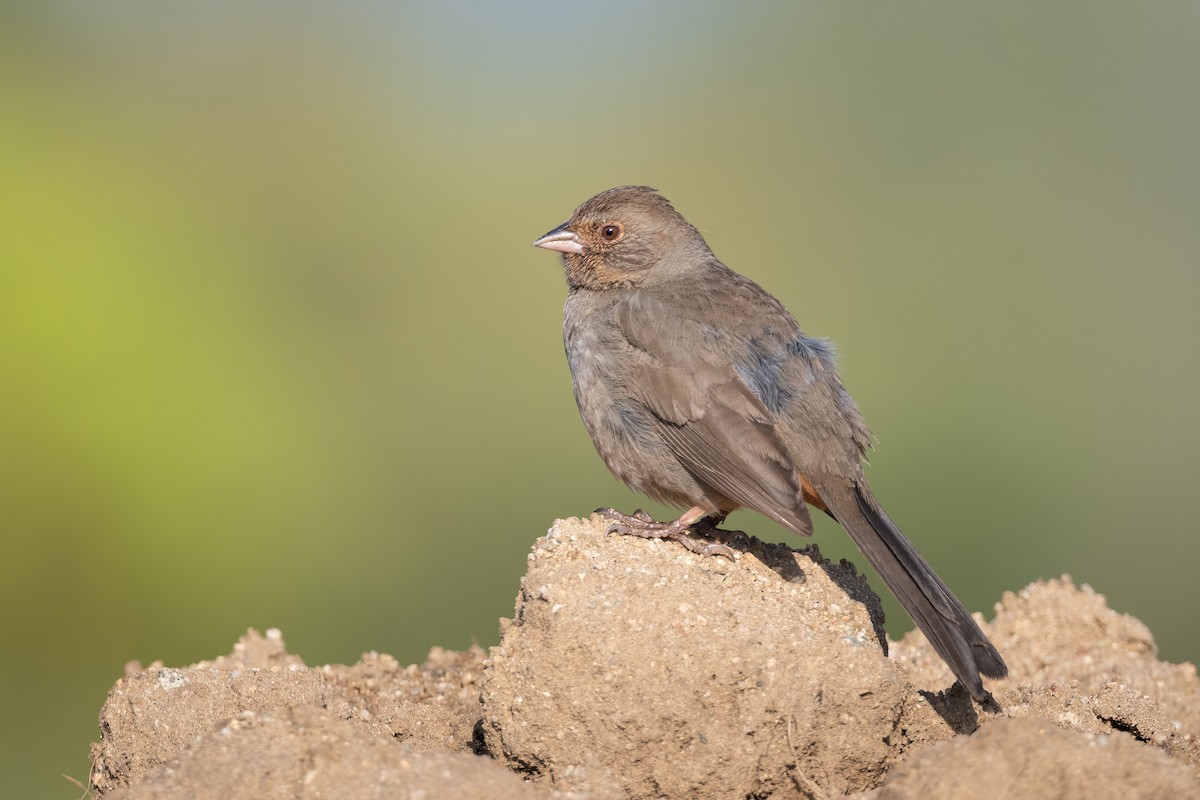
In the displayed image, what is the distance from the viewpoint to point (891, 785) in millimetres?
3262

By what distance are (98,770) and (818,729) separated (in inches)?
97.1

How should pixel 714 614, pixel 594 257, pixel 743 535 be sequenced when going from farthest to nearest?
pixel 594 257, pixel 743 535, pixel 714 614

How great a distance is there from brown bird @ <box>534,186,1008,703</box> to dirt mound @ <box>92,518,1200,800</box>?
22 centimetres

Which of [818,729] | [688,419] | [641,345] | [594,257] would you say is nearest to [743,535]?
[688,419]

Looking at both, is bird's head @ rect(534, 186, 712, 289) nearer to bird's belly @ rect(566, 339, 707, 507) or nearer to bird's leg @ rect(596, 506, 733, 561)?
bird's belly @ rect(566, 339, 707, 507)

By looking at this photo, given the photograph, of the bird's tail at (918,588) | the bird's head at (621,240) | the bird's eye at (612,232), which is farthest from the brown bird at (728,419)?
the bird's eye at (612,232)

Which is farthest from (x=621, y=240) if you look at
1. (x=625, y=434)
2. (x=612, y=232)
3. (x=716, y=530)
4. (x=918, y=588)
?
(x=918, y=588)

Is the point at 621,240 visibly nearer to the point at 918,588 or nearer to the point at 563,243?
the point at 563,243

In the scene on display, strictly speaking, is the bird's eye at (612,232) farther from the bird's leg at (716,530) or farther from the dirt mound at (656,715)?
the dirt mound at (656,715)

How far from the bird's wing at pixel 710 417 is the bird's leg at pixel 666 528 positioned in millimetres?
172

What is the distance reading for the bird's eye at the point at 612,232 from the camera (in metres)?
5.78

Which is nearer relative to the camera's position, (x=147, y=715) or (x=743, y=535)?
(x=147, y=715)

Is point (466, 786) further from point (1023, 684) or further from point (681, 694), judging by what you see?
point (1023, 684)

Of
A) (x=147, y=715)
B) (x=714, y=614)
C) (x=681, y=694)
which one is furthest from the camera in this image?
(x=147, y=715)
